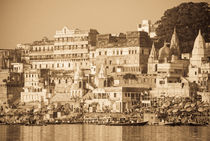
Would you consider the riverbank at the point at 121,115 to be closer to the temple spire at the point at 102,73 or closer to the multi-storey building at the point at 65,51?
the temple spire at the point at 102,73

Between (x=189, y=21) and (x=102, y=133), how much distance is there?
2133cm

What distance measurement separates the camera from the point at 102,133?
61906mm

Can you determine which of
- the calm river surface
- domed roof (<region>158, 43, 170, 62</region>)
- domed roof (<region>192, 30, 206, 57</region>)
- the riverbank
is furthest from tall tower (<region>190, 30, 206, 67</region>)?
the calm river surface

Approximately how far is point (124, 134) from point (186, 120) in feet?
27.0

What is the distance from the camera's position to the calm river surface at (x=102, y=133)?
189 ft

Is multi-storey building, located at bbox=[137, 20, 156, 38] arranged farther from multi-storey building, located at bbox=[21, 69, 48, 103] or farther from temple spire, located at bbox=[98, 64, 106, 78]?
temple spire, located at bbox=[98, 64, 106, 78]

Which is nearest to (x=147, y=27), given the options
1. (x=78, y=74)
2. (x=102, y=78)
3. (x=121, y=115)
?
(x=78, y=74)

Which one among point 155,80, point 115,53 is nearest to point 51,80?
point 115,53

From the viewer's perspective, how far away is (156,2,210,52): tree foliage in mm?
79812

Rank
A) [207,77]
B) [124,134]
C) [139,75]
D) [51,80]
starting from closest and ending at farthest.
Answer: [124,134] < [207,77] < [139,75] < [51,80]

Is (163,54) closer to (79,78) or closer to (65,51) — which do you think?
(79,78)

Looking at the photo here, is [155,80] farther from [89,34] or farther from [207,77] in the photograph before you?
[89,34]

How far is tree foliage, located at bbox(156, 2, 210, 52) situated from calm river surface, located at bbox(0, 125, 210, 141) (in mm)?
15202

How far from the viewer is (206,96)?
2741 inches
